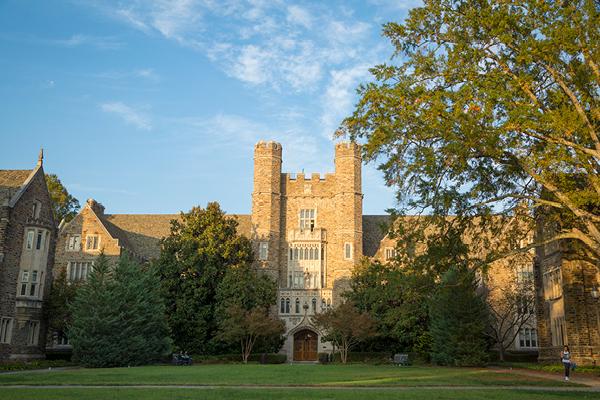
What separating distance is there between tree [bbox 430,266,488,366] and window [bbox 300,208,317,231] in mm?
17357

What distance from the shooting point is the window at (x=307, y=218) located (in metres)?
50.6

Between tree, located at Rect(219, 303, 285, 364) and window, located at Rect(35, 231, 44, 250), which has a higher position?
window, located at Rect(35, 231, 44, 250)

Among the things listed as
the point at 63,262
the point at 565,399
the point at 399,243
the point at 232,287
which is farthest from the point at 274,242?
the point at 565,399

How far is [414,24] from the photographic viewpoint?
62.3ft

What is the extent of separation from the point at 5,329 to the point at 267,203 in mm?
23215

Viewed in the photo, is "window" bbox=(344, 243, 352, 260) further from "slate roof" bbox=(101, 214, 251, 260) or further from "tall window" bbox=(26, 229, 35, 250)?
"tall window" bbox=(26, 229, 35, 250)

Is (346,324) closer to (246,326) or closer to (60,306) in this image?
(246,326)

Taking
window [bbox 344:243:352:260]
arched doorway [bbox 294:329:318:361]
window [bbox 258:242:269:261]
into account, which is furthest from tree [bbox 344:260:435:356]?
window [bbox 258:242:269:261]

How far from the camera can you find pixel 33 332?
3459 centimetres

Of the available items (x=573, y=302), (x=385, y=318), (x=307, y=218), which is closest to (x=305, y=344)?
(x=307, y=218)

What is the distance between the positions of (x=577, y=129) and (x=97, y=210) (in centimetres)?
4721

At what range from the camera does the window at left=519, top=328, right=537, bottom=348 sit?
4712 cm

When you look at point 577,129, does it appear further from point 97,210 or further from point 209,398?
point 97,210

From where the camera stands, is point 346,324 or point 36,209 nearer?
point 36,209
